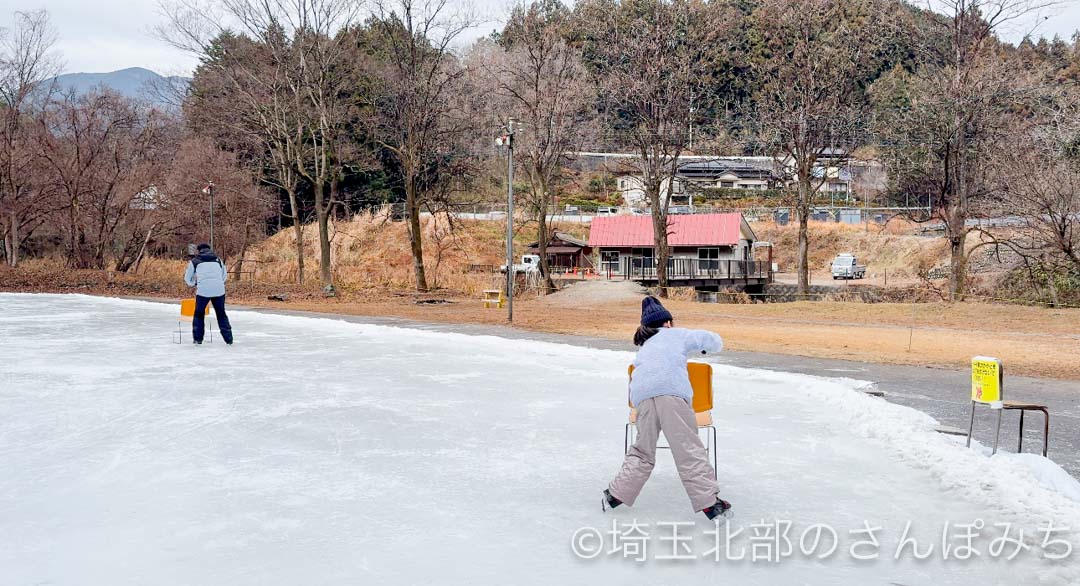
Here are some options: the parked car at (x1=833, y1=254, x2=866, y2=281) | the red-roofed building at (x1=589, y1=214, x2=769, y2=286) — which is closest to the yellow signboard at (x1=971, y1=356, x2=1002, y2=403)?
the red-roofed building at (x1=589, y1=214, x2=769, y2=286)

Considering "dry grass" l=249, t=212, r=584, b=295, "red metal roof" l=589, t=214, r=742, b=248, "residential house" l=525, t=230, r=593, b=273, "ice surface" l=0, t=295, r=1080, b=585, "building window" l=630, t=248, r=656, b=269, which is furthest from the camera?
"residential house" l=525, t=230, r=593, b=273

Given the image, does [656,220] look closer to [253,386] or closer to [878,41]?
[878,41]

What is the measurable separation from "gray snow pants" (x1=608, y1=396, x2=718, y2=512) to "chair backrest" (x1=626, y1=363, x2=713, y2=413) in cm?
91

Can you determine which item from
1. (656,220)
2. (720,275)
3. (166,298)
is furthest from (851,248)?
(166,298)

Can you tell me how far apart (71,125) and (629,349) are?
37.5 metres

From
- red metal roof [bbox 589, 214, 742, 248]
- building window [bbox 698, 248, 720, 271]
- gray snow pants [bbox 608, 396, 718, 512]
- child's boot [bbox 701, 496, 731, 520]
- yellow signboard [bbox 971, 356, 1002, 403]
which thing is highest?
red metal roof [bbox 589, 214, 742, 248]

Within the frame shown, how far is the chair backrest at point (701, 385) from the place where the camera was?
624cm

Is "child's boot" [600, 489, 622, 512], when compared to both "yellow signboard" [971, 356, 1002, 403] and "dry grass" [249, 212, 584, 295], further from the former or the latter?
"dry grass" [249, 212, 584, 295]

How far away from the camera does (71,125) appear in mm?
42156

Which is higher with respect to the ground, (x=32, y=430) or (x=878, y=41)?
(x=878, y=41)

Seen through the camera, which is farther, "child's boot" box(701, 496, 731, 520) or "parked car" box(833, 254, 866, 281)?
"parked car" box(833, 254, 866, 281)

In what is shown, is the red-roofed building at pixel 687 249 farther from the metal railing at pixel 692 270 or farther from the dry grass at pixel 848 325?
the dry grass at pixel 848 325

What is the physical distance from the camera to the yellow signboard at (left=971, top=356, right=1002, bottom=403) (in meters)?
5.98

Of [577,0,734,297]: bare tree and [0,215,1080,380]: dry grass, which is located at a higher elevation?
[577,0,734,297]: bare tree
